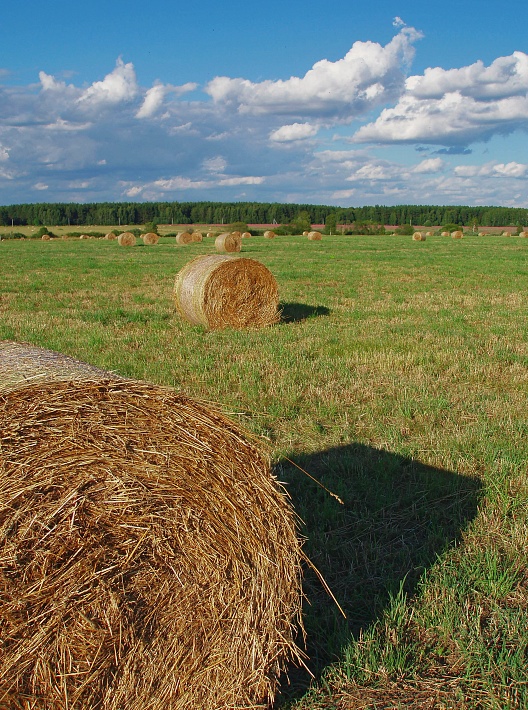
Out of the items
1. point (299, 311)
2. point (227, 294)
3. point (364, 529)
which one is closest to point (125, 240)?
point (299, 311)

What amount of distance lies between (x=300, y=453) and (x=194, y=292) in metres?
6.98

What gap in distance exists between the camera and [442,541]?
4.17 meters

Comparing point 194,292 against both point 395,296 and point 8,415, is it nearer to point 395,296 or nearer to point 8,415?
Result: point 395,296

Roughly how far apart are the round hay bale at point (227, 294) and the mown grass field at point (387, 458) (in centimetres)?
51

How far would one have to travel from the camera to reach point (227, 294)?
11906 millimetres

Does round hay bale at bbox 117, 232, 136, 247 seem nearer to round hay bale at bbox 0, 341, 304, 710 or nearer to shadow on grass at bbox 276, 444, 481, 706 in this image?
shadow on grass at bbox 276, 444, 481, 706

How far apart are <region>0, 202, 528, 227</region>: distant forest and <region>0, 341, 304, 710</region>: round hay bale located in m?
107

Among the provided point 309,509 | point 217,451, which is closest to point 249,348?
point 309,509

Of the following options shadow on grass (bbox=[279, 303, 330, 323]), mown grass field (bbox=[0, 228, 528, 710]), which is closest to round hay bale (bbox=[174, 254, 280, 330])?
shadow on grass (bbox=[279, 303, 330, 323])

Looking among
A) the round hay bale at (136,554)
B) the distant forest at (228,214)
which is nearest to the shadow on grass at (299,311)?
the round hay bale at (136,554)

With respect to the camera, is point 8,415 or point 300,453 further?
point 300,453

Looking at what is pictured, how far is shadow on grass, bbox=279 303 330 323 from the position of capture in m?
12.8

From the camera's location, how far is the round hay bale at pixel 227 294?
11.8m

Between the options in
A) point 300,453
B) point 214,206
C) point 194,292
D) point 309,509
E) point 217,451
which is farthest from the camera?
point 214,206
